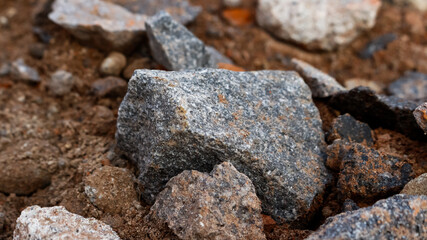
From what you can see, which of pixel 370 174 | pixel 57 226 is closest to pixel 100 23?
pixel 57 226

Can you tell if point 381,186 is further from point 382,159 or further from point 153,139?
point 153,139

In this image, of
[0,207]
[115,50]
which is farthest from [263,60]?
[0,207]

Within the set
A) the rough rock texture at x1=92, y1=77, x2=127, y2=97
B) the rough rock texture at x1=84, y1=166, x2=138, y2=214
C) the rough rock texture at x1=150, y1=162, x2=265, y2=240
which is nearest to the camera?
the rough rock texture at x1=150, y1=162, x2=265, y2=240

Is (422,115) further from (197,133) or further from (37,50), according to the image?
(37,50)

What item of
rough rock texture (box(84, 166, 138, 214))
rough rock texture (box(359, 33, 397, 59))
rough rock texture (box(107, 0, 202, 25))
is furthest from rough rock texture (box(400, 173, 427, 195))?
rough rock texture (box(107, 0, 202, 25))

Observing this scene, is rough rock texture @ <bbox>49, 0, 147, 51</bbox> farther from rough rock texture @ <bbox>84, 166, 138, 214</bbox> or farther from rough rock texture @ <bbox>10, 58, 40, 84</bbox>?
rough rock texture @ <bbox>84, 166, 138, 214</bbox>
